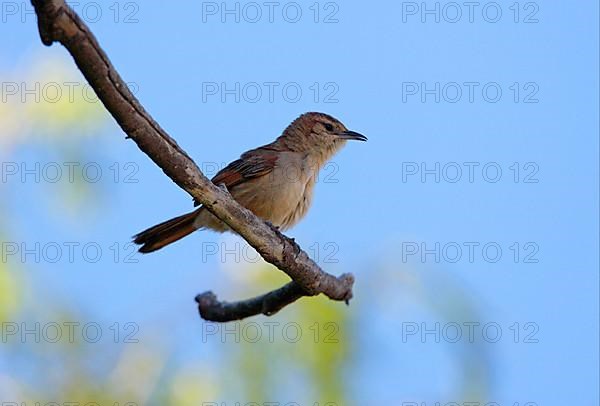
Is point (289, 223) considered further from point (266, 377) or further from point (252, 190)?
point (266, 377)

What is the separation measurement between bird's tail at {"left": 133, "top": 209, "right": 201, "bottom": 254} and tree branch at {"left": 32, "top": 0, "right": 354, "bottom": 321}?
845 mm

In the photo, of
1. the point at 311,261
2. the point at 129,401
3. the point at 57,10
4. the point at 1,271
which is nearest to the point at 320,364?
the point at 311,261

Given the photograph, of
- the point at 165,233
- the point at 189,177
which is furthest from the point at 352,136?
the point at 189,177

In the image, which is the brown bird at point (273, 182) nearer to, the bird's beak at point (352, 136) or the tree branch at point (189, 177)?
the bird's beak at point (352, 136)

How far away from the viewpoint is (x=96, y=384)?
560 centimetres

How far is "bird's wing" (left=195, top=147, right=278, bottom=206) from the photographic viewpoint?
7270 millimetres

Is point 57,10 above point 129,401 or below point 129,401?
above

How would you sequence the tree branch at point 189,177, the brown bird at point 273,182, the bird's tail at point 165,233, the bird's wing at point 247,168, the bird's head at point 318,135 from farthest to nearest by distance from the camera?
the bird's head at point 318,135 → the bird's wing at point 247,168 → the brown bird at point 273,182 → the bird's tail at point 165,233 → the tree branch at point 189,177

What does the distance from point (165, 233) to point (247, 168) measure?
853mm

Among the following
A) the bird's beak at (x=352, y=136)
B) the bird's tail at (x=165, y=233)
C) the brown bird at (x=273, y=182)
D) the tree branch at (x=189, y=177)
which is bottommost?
the tree branch at (x=189, y=177)

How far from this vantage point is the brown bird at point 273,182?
278 inches

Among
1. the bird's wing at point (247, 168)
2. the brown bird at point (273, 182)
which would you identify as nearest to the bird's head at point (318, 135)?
the brown bird at point (273, 182)

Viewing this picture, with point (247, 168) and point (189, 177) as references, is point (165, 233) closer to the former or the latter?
point (247, 168)

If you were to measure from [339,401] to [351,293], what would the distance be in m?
0.88
